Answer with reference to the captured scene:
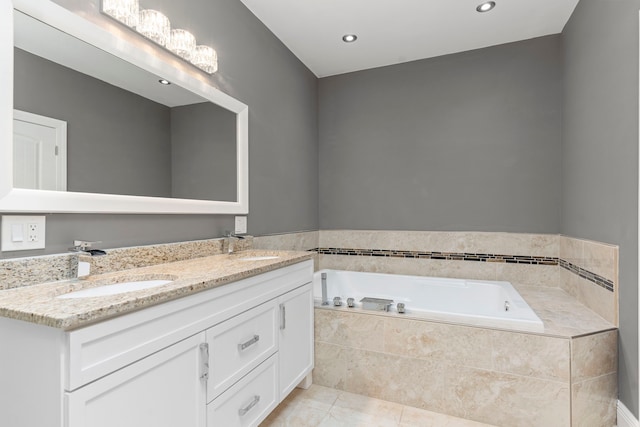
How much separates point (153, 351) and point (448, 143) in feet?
8.90

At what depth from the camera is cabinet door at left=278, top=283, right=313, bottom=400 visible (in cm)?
175

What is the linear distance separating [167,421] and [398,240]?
2.37 m

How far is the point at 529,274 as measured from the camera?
266 cm

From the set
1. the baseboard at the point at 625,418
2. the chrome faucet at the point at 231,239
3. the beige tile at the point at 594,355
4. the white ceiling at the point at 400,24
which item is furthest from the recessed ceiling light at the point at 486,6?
the baseboard at the point at 625,418

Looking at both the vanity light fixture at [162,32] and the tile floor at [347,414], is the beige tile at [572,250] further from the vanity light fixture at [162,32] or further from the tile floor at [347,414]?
the vanity light fixture at [162,32]

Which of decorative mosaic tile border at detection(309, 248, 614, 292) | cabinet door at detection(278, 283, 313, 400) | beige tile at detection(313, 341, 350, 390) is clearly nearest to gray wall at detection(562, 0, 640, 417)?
decorative mosaic tile border at detection(309, 248, 614, 292)

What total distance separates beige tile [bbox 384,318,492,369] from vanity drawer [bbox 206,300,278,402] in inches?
30.9

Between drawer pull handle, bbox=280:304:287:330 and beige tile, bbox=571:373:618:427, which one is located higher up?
drawer pull handle, bbox=280:304:287:330

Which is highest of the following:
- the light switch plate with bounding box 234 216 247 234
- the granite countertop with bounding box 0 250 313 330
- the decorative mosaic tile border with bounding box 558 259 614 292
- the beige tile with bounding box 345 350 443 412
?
the light switch plate with bounding box 234 216 247 234

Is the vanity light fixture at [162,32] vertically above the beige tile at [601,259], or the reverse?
the vanity light fixture at [162,32]

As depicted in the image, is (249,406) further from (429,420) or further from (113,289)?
(429,420)

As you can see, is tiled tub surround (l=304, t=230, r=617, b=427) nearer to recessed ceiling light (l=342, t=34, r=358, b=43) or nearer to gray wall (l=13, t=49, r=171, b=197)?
gray wall (l=13, t=49, r=171, b=197)

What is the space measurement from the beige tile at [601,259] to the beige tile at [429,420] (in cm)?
107

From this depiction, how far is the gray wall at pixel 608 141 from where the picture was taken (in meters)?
1.59
